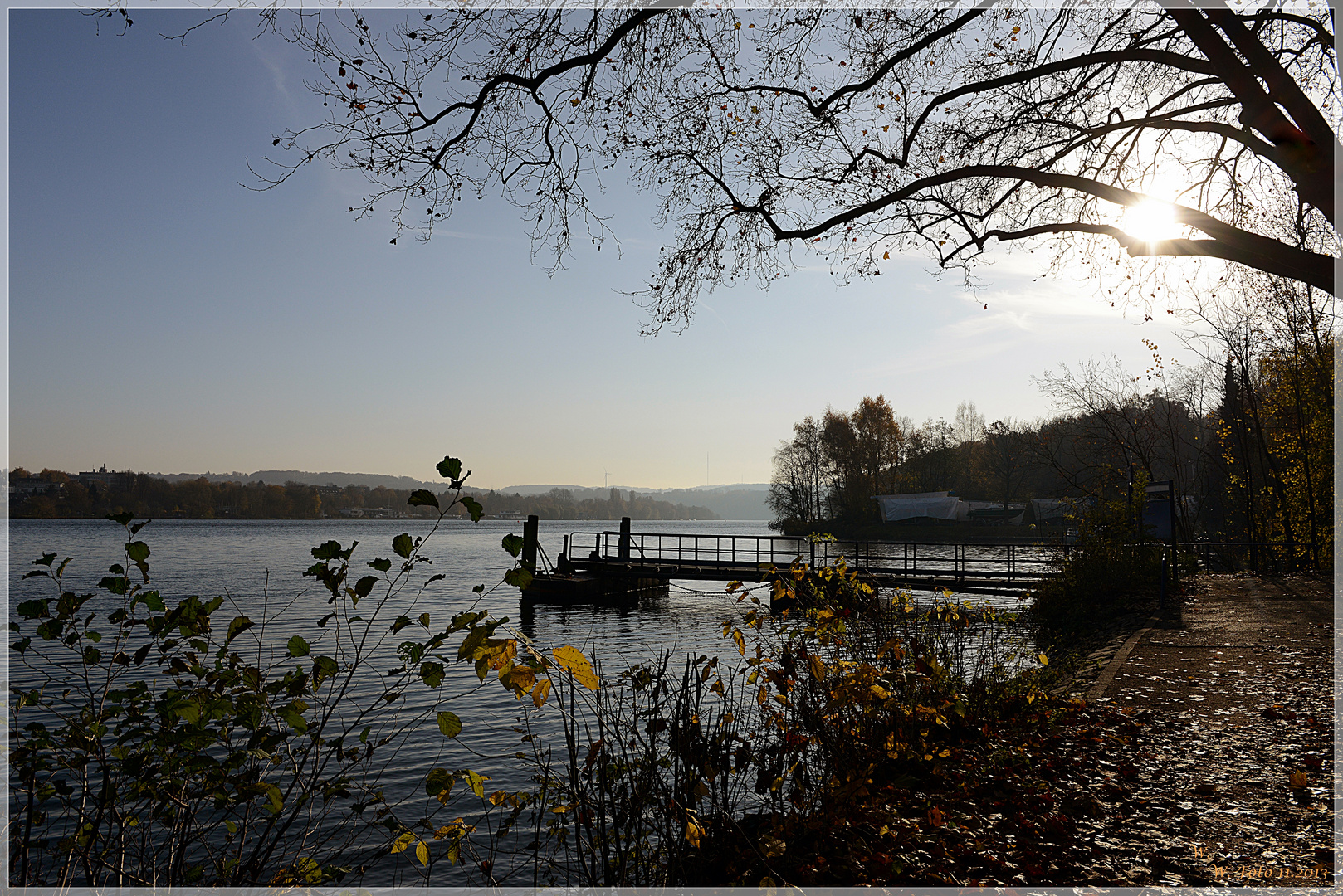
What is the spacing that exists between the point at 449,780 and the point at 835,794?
2158 millimetres

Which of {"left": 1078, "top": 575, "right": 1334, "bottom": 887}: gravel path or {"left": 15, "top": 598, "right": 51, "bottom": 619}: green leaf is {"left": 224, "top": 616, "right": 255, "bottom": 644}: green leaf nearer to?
{"left": 15, "top": 598, "right": 51, "bottom": 619}: green leaf

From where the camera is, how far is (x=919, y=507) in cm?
6719

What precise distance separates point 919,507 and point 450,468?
6858 cm

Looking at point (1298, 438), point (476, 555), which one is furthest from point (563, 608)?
point (476, 555)

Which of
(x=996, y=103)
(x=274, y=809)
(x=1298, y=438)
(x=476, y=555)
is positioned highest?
(x=996, y=103)

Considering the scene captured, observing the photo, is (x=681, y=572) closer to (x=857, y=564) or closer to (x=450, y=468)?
(x=857, y=564)

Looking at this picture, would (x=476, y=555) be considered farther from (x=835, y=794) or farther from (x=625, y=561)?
(x=835, y=794)

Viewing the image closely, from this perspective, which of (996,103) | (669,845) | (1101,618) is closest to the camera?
(669,845)

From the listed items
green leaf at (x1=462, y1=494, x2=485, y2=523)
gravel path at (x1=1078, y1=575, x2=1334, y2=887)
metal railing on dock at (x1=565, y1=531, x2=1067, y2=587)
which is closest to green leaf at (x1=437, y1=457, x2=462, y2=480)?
green leaf at (x1=462, y1=494, x2=485, y2=523)

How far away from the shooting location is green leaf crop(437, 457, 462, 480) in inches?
104

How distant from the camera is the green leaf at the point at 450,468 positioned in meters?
2.63

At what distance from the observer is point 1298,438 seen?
1875 centimetres

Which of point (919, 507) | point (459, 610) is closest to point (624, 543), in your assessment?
point (459, 610)

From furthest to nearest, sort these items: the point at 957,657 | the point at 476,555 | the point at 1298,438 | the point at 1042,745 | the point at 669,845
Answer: the point at 476,555, the point at 1298,438, the point at 957,657, the point at 1042,745, the point at 669,845
